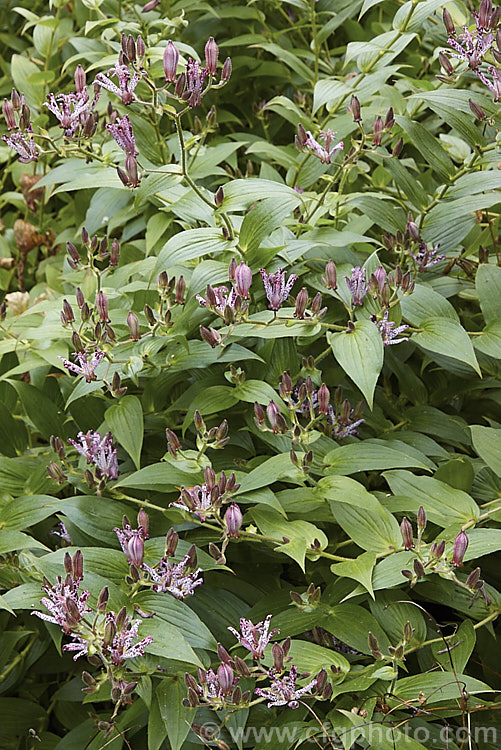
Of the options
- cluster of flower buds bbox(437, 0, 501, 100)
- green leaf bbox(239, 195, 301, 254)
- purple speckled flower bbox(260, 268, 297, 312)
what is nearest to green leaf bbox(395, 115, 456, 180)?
cluster of flower buds bbox(437, 0, 501, 100)

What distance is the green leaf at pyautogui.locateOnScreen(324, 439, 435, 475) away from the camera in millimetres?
858

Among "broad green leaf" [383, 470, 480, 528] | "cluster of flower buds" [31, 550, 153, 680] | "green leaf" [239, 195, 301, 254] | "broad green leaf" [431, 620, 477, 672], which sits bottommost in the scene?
"broad green leaf" [431, 620, 477, 672]

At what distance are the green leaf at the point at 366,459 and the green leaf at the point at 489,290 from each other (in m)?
0.24

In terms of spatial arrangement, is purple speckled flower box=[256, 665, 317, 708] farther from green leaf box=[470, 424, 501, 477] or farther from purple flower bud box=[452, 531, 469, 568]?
green leaf box=[470, 424, 501, 477]

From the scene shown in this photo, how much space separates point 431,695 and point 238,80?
126 cm

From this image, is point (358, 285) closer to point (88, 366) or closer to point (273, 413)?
point (273, 413)

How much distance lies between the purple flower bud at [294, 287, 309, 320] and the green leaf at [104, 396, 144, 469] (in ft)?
0.76

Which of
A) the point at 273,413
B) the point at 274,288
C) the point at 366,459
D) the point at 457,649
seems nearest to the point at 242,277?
the point at 274,288

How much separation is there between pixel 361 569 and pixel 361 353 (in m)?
0.25

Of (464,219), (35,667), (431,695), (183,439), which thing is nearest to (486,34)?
(464,219)

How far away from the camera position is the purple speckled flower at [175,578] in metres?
0.76

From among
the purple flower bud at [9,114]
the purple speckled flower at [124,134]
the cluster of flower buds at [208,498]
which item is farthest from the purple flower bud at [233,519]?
the purple flower bud at [9,114]

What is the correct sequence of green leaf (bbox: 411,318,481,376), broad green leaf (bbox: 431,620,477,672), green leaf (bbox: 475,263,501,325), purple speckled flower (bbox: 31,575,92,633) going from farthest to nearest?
green leaf (bbox: 475,263,501,325)
green leaf (bbox: 411,318,481,376)
broad green leaf (bbox: 431,620,477,672)
purple speckled flower (bbox: 31,575,92,633)

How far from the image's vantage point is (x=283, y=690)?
71 cm
